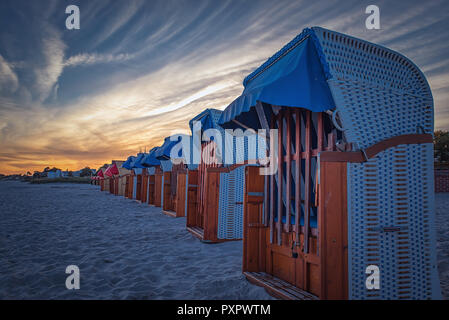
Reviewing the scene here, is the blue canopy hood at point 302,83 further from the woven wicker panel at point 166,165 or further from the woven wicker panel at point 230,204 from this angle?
the woven wicker panel at point 166,165

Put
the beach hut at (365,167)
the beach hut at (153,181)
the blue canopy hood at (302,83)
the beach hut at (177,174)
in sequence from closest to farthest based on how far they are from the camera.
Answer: the beach hut at (365,167) → the blue canopy hood at (302,83) → the beach hut at (177,174) → the beach hut at (153,181)

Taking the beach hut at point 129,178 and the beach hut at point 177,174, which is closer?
the beach hut at point 177,174

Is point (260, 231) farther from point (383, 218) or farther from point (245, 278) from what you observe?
point (383, 218)

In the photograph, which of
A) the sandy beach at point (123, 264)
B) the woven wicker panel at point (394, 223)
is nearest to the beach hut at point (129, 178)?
the sandy beach at point (123, 264)

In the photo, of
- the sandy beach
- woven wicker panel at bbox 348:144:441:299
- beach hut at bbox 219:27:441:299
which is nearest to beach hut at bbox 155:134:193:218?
the sandy beach

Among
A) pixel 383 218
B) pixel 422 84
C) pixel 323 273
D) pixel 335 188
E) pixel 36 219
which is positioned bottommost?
pixel 36 219

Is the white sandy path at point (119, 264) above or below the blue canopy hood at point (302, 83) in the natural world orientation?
below

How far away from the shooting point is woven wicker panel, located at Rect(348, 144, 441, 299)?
221 cm

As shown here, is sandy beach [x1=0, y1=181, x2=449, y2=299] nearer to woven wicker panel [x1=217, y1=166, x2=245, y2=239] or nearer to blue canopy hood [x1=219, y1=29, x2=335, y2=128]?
woven wicker panel [x1=217, y1=166, x2=245, y2=239]

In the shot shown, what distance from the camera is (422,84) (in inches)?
100

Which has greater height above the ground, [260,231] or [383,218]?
[383,218]

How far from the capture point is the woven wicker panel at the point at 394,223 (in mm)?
2205

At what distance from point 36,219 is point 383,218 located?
9097 mm
